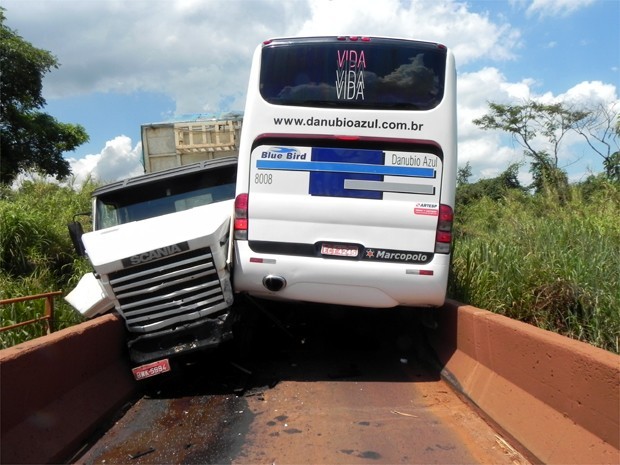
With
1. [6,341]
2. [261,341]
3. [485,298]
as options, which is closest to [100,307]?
[6,341]

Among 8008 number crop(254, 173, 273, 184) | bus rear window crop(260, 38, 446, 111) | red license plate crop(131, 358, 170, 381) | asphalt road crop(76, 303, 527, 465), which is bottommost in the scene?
asphalt road crop(76, 303, 527, 465)

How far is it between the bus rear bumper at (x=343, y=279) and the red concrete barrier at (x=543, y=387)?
21.3 inches

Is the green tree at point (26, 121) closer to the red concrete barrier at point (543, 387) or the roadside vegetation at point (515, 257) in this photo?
the roadside vegetation at point (515, 257)

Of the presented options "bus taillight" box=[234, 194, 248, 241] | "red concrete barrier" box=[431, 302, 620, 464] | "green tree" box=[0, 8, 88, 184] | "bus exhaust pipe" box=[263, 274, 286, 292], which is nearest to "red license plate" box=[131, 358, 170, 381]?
"bus exhaust pipe" box=[263, 274, 286, 292]

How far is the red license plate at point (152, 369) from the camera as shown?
5.54 metres

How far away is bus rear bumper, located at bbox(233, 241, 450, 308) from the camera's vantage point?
233 inches

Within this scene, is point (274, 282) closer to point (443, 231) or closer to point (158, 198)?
point (443, 231)

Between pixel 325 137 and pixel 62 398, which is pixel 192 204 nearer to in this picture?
pixel 325 137

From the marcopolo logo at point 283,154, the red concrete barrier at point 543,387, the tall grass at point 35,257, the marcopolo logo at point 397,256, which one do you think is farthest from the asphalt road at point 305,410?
the tall grass at point 35,257

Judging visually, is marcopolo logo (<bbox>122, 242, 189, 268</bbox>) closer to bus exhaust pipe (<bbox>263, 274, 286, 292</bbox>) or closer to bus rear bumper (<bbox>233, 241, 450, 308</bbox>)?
bus rear bumper (<bbox>233, 241, 450, 308</bbox>)

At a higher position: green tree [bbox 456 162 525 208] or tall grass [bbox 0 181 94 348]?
green tree [bbox 456 162 525 208]

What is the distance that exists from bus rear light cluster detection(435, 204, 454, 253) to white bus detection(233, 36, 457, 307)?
11mm

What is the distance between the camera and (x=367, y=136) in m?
5.96

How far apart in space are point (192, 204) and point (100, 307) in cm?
200
